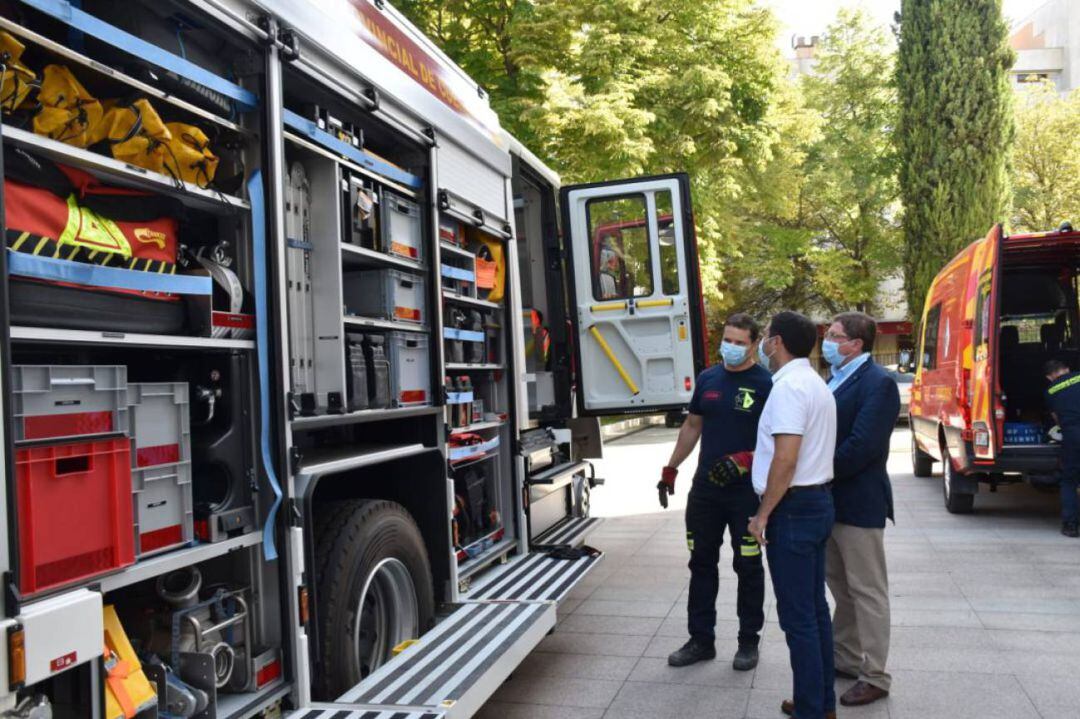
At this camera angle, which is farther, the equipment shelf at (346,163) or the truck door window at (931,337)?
the truck door window at (931,337)

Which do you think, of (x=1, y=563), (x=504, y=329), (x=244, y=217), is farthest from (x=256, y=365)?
(x=504, y=329)

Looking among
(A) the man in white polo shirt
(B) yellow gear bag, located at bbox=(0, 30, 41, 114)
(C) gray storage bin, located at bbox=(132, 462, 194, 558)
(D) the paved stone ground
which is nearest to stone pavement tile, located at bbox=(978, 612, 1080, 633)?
(D) the paved stone ground

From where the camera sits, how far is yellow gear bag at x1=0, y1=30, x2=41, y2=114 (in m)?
2.33

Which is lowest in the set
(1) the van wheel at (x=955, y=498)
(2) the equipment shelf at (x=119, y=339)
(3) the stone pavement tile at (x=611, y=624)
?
(3) the stone pavement tile at (x=611, y=624)

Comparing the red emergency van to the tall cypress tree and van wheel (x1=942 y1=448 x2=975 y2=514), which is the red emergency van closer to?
van wheel (x1=942 y1=448 x2=975 y2=514)

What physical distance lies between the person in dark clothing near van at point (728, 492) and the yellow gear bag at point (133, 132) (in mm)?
3217

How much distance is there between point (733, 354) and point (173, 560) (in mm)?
3269

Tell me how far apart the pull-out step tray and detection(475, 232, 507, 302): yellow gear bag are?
2046mm

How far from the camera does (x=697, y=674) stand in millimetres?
5199

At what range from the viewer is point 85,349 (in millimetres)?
2842

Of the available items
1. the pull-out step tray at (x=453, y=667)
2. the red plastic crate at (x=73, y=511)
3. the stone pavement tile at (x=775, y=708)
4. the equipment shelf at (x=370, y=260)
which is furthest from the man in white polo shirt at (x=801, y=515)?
the red plastic crate at (x=73, y=511)

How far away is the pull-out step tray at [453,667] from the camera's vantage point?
340cm

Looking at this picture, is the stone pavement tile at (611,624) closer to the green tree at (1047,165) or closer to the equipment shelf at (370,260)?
the equipment shelf at (370,260)

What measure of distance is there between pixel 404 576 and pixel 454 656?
540 millimetres
